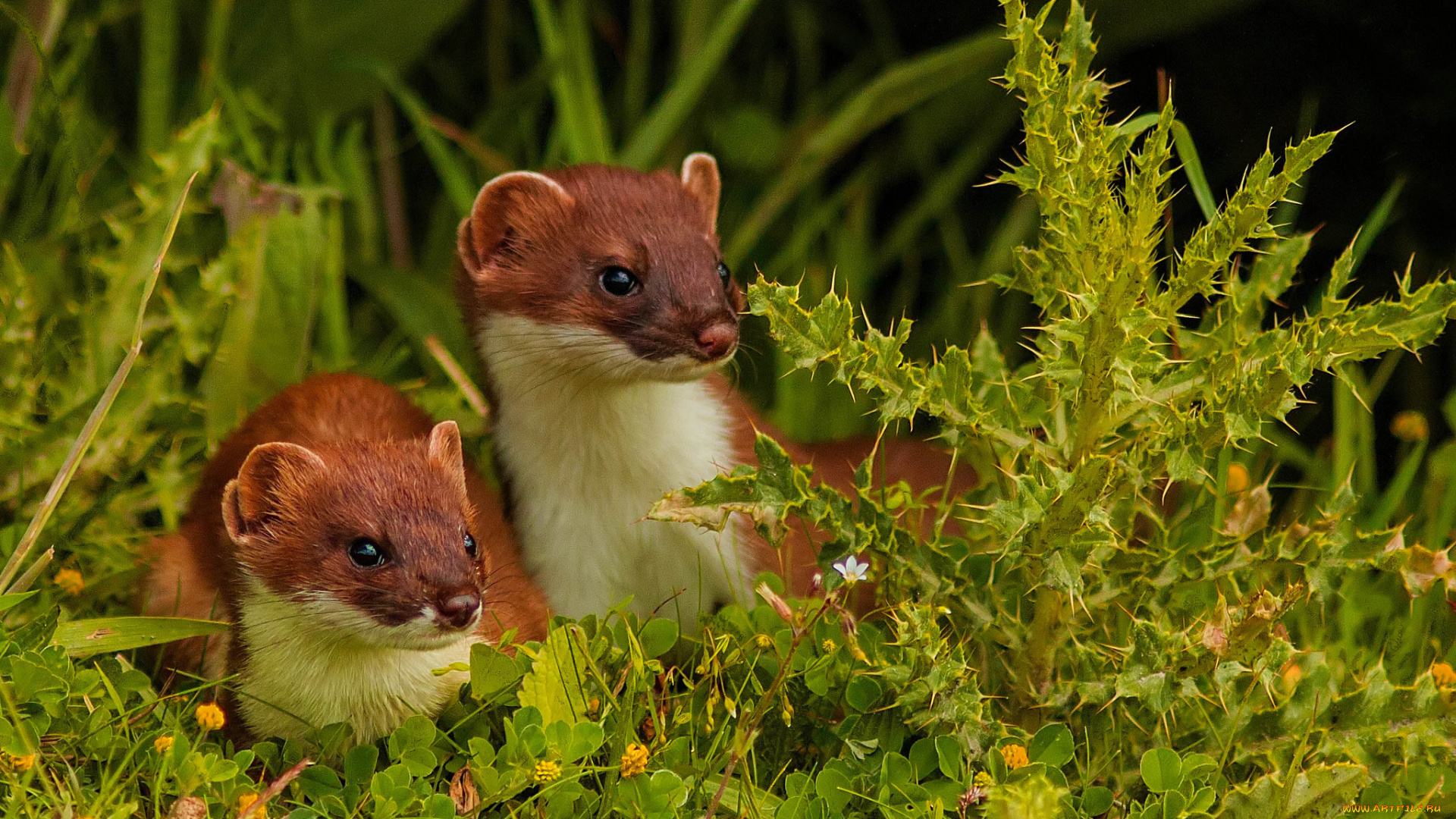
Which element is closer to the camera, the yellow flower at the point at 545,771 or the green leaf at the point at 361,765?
the yellow flower at the point at 545,771

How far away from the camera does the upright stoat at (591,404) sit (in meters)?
3.40

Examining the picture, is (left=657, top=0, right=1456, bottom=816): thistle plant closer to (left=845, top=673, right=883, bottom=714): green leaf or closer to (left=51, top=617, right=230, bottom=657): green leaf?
→ (left=845, top=673, right=883, bottom=714): green leaf

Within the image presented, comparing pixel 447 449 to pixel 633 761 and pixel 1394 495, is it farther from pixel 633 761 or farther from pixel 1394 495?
pixel 1394 495

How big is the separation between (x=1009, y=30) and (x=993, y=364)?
84 cm

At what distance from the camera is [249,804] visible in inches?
104

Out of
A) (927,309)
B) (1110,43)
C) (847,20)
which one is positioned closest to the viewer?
(1110,43)

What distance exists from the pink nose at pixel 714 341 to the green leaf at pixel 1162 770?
Result: 116cm

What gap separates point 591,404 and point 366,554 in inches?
29.2

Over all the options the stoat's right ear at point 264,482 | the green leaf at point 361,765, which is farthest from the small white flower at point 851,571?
the stoat's right ear at point 264,482

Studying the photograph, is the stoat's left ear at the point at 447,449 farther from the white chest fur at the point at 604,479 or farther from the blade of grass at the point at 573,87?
the blade of grass at the point at 573,87

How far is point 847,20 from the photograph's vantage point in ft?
19.5

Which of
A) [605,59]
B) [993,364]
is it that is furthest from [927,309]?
[993,364]

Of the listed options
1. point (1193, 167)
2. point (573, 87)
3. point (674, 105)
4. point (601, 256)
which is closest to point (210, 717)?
point (601, 256)

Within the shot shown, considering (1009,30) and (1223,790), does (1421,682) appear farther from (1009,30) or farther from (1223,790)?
(1009,30)
